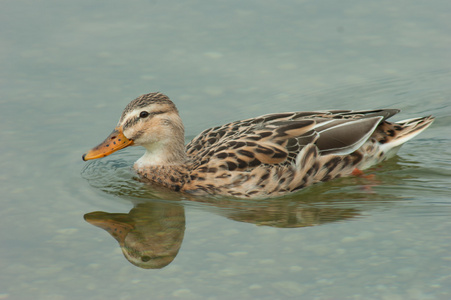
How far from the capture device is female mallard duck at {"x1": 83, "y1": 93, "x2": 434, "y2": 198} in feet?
32.6

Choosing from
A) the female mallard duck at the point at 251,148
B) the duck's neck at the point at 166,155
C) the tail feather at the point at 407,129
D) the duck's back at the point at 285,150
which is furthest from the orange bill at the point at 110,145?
the tail feather at the point at 407,129

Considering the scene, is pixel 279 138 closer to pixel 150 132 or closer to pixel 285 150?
pixel 285 150

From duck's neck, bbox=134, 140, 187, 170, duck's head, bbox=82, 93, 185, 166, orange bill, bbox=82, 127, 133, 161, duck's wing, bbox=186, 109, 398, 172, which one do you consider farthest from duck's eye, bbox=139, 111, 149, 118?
duck's wing, bbox=186, 109, 398, 172

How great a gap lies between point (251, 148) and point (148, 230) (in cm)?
174

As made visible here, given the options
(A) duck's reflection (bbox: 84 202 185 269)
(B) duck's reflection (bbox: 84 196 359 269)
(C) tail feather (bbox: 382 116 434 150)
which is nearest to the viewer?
(A) duck's reflection (bbox: 84 202 185 269)

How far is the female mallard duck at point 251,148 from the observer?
9.94m

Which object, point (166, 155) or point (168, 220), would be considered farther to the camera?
point (166, 155)

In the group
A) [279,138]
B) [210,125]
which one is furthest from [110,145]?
[279,138]

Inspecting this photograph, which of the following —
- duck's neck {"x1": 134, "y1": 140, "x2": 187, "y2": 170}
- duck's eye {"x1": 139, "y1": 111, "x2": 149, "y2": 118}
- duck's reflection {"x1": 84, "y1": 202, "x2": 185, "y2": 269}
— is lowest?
duck's reflection {"x1": 84, "y1": 202, "x2": 185, "y2": 269}

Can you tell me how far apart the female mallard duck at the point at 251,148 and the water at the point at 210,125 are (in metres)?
0.22

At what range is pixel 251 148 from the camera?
995 cm

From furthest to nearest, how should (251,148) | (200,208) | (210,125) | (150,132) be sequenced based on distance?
(210,125) < (150,132) < (251,148) < (200,208)

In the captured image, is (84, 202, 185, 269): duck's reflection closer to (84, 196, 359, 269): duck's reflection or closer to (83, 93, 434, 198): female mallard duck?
(84, 196, 359, 269): duck's reflection

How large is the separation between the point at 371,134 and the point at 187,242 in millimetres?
3237
